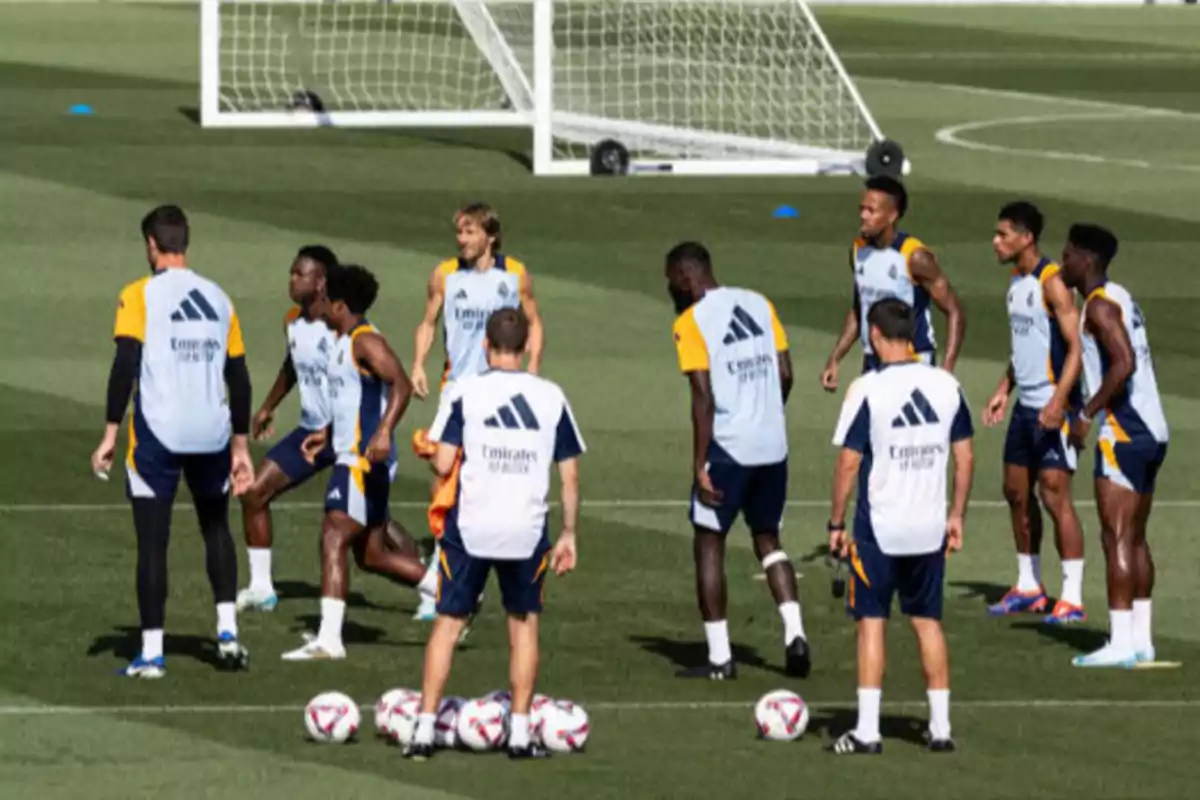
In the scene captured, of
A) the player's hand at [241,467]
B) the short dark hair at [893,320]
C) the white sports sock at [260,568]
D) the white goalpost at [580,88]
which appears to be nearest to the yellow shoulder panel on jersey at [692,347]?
the short dark hair at [893,320]

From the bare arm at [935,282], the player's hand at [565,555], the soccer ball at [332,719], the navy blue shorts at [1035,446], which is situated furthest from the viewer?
the bare arm at [935,282]

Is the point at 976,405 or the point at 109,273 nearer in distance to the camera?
the point at 976,405

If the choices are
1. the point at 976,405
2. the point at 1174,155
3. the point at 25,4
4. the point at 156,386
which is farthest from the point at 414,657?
the point at 25,4

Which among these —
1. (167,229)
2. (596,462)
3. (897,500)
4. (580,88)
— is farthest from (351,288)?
(580,88)

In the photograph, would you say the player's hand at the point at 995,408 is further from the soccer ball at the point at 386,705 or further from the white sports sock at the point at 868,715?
the soccer ball at the point at 386,705

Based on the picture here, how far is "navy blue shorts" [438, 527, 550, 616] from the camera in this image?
12.9 meters

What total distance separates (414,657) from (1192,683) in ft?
12.8

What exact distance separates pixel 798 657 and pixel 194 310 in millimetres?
3425

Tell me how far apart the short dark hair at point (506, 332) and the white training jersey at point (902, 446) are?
1.46 metres

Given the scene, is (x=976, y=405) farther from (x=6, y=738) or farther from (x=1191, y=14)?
(x=1191, y=14)

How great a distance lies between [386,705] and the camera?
1311 centimetres

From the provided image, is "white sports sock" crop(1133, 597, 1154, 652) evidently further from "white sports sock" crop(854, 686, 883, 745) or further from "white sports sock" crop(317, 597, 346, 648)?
"white sports sock" crop(317, 597, 346, 648)

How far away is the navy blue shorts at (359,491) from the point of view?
15.2 m

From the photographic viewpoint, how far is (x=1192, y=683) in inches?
579
